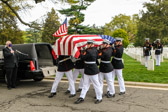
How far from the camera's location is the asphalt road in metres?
4.69

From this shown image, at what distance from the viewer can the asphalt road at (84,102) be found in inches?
185

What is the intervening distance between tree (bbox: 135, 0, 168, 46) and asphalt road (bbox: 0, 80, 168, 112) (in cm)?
3373

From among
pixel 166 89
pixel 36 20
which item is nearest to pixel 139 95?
pixel 166 89

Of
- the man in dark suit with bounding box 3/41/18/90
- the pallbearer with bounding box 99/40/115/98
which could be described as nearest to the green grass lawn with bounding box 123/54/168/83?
the pallbearer with bounding box 99/40/115/98

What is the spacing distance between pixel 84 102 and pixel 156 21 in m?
36.8

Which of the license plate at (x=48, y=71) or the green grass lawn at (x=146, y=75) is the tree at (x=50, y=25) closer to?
the license plate at (x=48, y=71)

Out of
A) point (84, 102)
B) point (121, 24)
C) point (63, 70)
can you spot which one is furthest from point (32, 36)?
point (84, 102)

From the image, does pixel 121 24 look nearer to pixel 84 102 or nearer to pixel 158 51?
pixel 158 51

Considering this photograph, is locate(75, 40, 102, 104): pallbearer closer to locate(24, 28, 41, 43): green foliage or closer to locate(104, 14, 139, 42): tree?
locate(104, 14, 139, 42): tree

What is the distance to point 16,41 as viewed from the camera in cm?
3366

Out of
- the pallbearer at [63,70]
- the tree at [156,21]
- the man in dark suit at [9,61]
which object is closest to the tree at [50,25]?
the man in dark suit at [9,61]

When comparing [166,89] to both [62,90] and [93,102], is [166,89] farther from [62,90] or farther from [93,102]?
[62,90]

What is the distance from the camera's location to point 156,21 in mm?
38281

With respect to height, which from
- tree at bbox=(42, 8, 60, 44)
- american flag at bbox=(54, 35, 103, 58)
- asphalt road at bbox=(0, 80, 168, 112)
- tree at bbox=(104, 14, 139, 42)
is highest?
tree at bbox=(104, 14, 139, 42)
